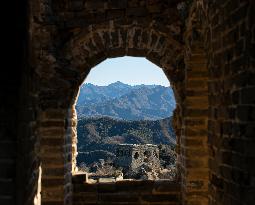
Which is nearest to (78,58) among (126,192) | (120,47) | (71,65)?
(71,65)

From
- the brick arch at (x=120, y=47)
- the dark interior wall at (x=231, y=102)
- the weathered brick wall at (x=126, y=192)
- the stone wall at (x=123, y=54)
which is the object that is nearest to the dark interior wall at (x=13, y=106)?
the stone wall at (x=123, y=54)

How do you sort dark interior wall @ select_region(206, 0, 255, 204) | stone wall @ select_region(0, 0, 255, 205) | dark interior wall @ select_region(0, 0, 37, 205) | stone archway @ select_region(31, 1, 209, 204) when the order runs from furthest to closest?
stone archway @ select_region(31, 1, 209, 204)
stone wall @ select_region(0, 0, 255, 205)
dark interior wall @ select_region(0, 0, 37, 205)
dark interior wall @ select_region(206, 0, 255, 204)

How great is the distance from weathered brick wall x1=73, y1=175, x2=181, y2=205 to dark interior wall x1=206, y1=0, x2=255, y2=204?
9.81 feet

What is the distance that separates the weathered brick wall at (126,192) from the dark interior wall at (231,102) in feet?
9.81

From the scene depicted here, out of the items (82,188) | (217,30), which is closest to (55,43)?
(82,188)

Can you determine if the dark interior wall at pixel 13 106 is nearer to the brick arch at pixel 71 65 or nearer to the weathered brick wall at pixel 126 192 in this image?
the brick arch at pixel 71 65

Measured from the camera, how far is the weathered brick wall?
6.91 metres

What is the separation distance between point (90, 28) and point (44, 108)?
4.59 ft

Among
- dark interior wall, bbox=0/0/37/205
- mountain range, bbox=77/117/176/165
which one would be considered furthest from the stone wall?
mountain range, bbox=77/117/176/165

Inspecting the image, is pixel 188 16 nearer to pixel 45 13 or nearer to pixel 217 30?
pixel 45 13

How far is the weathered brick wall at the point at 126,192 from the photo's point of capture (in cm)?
691

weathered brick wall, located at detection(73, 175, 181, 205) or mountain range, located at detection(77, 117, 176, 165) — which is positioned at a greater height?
weathered brick wall, located at detection(73, 175, 181, 205)

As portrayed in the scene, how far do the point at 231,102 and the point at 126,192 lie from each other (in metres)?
4.10

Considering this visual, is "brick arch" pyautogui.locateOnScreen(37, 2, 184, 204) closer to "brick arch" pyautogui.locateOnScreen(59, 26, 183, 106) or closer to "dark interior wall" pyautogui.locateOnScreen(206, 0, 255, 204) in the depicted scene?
"brick arch" pyautogui.locateOnScreen(59, 26, 183, 106)
